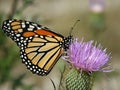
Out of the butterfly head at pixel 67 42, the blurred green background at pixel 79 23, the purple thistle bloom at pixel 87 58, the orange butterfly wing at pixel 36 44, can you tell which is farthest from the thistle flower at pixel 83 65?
the blurred green background at pixel 79 23

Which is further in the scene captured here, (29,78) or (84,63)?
(29,78)

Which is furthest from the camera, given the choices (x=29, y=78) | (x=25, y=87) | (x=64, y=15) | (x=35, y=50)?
(x=64, y=15)

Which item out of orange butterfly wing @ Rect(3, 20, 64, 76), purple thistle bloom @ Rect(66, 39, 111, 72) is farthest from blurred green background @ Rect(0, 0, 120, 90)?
purple thistle bloom @ Rect(66, 39, 111, 72)

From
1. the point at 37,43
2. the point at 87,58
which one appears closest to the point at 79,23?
the point at 37,43

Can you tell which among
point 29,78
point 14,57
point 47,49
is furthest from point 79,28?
point 47,49

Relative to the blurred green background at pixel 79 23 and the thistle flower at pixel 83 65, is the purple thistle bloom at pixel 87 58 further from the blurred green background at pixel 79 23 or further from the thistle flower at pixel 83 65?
the blurred green background at pixel 79 23

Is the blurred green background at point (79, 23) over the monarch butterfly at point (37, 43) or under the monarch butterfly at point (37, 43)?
under

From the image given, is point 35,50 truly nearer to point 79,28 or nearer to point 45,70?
point 45,70
